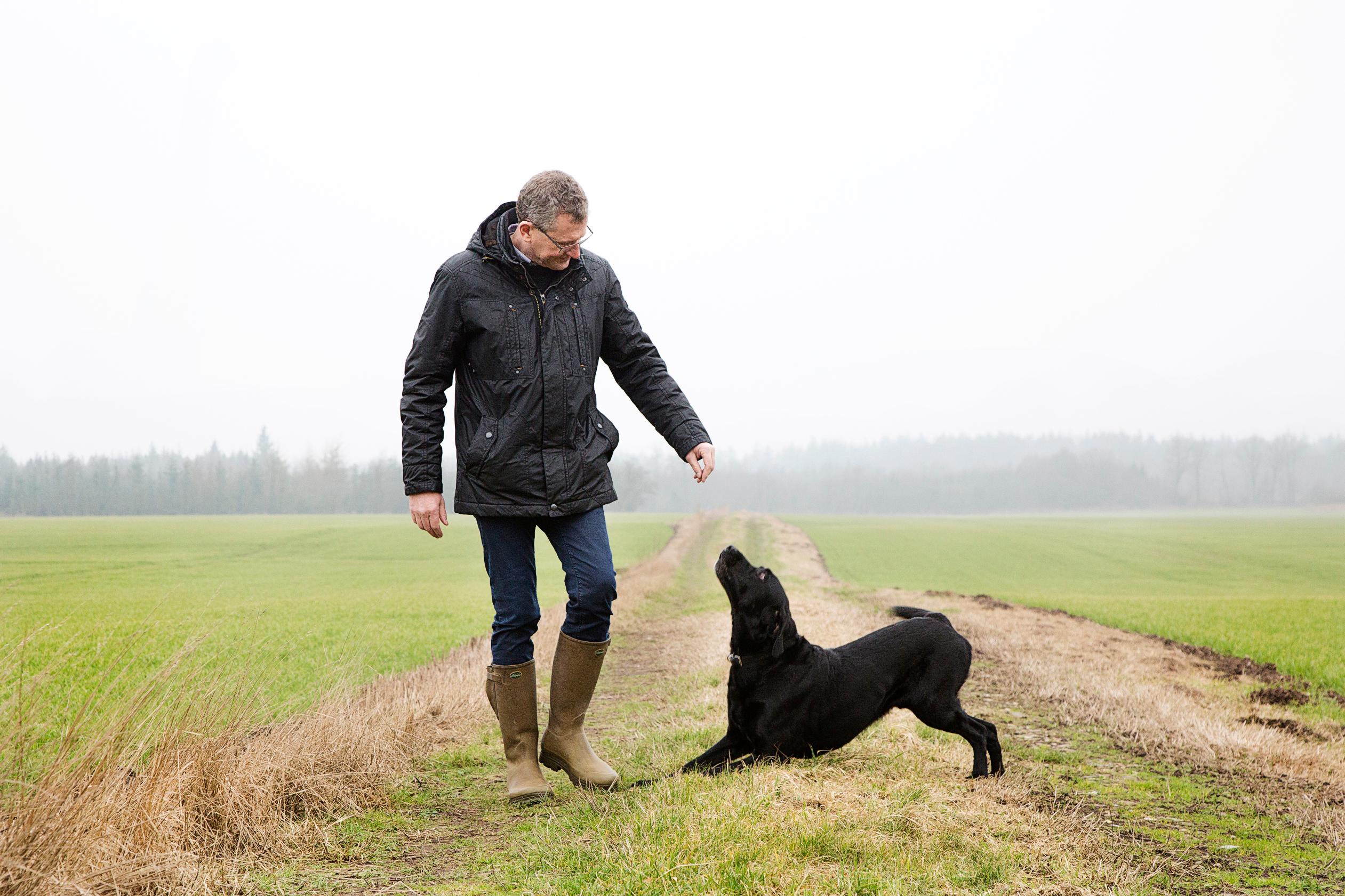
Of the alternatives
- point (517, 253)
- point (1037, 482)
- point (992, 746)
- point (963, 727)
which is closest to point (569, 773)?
point (963, 727)

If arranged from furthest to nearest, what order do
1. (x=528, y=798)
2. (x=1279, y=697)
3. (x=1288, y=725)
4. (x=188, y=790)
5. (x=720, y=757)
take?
(x=1279, y=697) → (x=1288, y=725) → (x=720, y=757) → (x=528, y=798) → (x=188, y=790)

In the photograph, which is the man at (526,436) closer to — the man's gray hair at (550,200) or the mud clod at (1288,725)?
the man's gray hair at (550,200)

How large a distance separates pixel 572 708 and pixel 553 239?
6.92 ft

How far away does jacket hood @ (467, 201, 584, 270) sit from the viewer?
12.3ft

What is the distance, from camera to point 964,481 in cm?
13288

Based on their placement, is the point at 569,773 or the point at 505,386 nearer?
the point at 505,386

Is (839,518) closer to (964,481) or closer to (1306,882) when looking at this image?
(964,481)

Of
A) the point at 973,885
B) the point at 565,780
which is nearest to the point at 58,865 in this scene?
the point at 565,780

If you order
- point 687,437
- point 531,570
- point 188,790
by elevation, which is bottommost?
point 188,790

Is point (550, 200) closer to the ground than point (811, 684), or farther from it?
farther from it

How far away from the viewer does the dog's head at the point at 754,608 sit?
13.9 feet

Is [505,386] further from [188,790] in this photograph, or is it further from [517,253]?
[188,790]

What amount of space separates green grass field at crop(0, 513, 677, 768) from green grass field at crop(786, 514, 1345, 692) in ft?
36.9

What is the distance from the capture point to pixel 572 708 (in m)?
4.05
